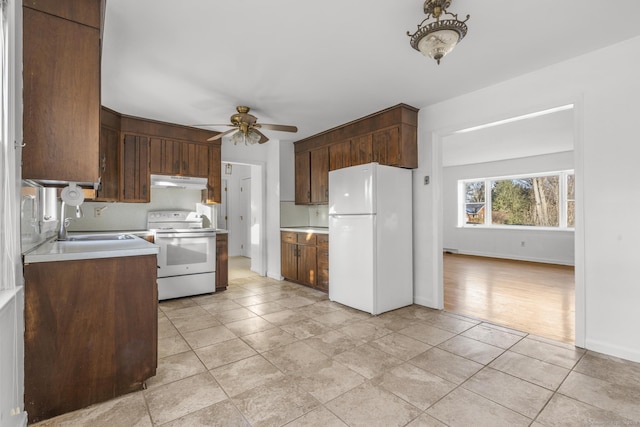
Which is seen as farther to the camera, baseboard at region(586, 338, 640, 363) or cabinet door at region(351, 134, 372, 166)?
cabinet door at region(351, 134, 372, 166)

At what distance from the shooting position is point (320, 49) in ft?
7.92

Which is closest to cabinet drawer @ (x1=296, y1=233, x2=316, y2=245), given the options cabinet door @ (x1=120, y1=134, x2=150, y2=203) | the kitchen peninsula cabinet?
the kitchen peninsula cabinet

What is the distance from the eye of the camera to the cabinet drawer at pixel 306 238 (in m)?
4.48

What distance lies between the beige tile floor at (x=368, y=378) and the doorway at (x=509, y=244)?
28.1 inches

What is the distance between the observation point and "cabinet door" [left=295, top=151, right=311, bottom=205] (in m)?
5.09

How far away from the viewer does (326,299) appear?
13.3ft

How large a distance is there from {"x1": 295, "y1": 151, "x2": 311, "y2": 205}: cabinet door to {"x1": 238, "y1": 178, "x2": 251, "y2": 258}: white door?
255 cm

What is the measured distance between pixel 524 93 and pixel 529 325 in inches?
88.0

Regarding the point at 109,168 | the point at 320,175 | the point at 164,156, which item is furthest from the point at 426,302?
the point at 109,168

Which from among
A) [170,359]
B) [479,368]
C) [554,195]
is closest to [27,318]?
[170,359]

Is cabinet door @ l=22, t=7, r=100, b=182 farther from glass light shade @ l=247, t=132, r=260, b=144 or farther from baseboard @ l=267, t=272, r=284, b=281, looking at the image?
baseboard @ l=267, t=272, r=284, b=281

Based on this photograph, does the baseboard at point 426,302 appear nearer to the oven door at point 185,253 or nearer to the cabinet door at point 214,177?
the oven door at point 185,253

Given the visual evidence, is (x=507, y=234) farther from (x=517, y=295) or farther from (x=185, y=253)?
(x=185, y=253)

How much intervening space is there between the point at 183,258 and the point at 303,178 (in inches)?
87.2
